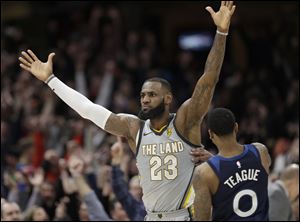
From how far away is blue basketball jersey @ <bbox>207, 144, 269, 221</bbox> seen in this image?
21.2 feet

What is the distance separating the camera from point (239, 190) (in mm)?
6492

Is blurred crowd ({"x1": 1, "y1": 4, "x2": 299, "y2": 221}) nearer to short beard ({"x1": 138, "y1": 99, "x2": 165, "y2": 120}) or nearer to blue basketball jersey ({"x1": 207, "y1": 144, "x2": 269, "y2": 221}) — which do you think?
short beard ({"x1": 138, "y1": 99, "x2": 165, "y2": 120})

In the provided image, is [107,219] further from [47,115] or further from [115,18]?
[115,18]

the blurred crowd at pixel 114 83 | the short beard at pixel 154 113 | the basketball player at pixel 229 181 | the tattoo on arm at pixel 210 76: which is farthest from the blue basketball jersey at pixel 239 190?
the blurred crowd at pixel 114 83

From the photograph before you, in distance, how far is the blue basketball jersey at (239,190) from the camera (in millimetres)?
6461

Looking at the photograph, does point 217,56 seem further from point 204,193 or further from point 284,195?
point 284,195

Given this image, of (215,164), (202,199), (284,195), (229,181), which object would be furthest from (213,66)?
(284,195)

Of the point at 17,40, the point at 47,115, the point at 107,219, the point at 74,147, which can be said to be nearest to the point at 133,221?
the point at 107,219

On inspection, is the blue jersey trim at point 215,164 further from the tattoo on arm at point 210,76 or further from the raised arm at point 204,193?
the tattoo on arm at point 210,76

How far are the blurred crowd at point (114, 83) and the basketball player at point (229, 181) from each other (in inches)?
221

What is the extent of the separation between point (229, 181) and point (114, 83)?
10145 mm

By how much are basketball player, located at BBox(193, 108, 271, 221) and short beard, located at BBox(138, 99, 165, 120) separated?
113 cm

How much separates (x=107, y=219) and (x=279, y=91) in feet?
22.4

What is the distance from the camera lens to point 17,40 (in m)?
18.1
